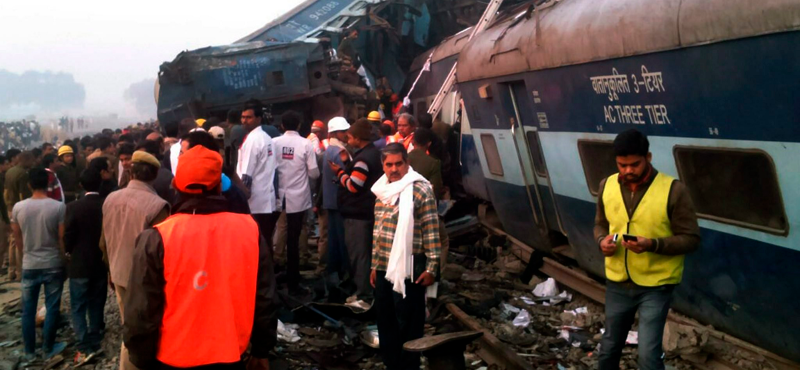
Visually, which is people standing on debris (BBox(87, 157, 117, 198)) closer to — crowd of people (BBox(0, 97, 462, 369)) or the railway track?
crowd of people (BBox(0, 97, 462, 369))

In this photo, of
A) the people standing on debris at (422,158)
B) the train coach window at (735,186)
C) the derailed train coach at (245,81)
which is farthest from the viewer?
the derailed train coach at (245,81)

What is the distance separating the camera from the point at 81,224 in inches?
246

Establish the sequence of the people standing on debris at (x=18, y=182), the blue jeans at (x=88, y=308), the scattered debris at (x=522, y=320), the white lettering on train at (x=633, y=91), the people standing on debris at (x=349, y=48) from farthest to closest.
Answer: the people standing on debris at (x=349, y=48) → the people standing on debris at (x=18, y=182) → the scattered debris at (x=522, y=320) → the blue jeans at (x=88, y=308) → the white lettering on train at (x=633, y=91)

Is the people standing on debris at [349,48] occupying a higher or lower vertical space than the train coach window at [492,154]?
higher

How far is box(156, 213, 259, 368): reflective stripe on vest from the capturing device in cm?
307

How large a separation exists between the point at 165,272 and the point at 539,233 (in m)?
6.14

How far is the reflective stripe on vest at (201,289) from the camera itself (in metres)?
3.07

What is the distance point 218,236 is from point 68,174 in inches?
321

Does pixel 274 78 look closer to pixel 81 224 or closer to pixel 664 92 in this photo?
pixel 81 224

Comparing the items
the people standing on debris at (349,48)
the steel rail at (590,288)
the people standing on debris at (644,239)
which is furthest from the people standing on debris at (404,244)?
the people standing on debris at (349,48)

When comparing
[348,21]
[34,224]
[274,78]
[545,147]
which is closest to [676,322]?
[545,147]

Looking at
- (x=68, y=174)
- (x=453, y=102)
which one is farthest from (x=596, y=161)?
(x=68, y=174)

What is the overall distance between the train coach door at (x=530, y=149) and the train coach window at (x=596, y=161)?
3.34ft

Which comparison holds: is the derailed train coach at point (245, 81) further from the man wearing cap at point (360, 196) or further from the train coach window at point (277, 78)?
the man wearing cap at point (360, 196)
